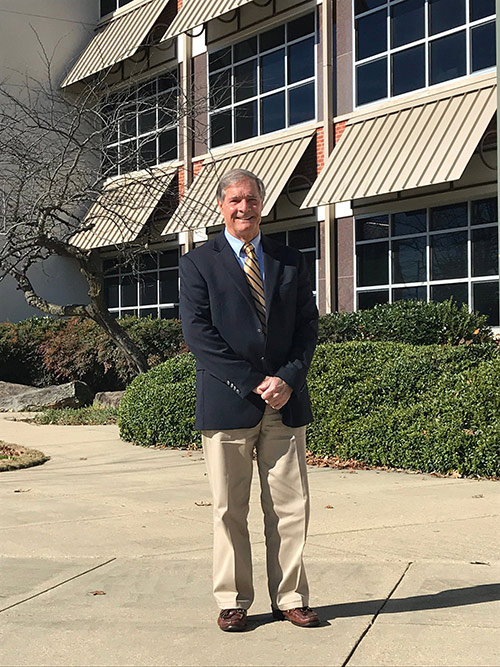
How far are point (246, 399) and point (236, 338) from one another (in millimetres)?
290

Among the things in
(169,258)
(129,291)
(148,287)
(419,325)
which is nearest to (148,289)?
(148,287)

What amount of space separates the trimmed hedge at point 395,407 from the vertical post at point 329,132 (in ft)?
18.7

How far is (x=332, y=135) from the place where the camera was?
16422mm

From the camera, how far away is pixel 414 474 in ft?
28.6

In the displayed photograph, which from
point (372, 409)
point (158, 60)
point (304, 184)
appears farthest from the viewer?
point (158, 60)

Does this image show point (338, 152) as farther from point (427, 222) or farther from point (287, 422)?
point (287, 422)

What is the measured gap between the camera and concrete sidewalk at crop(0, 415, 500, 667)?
4070mm

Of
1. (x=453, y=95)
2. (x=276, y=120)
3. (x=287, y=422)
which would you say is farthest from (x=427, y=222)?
(x=287, y=422)

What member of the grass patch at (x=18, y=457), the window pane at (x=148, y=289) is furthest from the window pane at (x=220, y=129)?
the grass patch at (x=18, y=457)

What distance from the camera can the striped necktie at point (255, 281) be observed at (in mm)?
4449

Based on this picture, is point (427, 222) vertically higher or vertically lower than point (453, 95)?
lower

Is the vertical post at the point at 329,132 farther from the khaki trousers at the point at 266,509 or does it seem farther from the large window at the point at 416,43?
the khaki trousers at the point at 266,509

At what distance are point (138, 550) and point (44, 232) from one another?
10.0 meters

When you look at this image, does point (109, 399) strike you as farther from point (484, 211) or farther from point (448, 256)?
point (484, 211)
